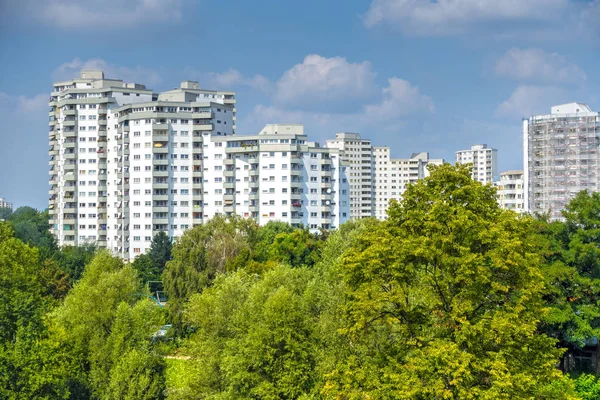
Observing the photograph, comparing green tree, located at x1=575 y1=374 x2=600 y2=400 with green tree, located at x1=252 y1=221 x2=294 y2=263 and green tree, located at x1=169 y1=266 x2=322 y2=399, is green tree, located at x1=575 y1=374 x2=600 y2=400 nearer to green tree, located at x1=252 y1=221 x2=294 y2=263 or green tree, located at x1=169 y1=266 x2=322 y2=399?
green tree, located at x1=169 y1=266 x2=322 y2=399

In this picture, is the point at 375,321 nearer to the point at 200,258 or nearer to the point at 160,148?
the point at 200,258

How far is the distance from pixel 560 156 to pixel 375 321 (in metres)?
97.2

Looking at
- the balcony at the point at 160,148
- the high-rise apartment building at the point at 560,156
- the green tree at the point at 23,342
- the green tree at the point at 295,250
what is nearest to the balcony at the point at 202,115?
the balcony at the point at 160,148

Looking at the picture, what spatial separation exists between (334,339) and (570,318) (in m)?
20.4

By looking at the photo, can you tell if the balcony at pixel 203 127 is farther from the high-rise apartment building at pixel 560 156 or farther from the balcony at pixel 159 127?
the high-rise apartment building at pixel 560 156

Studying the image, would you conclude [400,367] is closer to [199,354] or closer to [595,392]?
[199,354]

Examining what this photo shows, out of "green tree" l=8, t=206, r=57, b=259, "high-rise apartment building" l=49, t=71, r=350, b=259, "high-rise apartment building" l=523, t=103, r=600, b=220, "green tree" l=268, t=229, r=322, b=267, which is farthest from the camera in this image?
"high-rise apartment building" l=523, t=103, r=600, b=220

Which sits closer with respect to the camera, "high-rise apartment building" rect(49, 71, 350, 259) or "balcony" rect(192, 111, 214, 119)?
"high-rise apartment building" rect(49, 71, 350, 259)

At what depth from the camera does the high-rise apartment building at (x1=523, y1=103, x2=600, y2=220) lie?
376ft

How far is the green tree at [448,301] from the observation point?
2433cm

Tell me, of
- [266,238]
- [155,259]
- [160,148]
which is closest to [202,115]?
[160,148]

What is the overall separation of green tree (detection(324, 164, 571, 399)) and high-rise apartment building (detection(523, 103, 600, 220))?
91.9m

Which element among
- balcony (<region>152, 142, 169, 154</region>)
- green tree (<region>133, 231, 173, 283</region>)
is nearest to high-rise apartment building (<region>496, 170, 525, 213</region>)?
balcony (<region>152, 142, 169, 154</region>)

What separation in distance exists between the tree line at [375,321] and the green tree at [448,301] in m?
0.06
